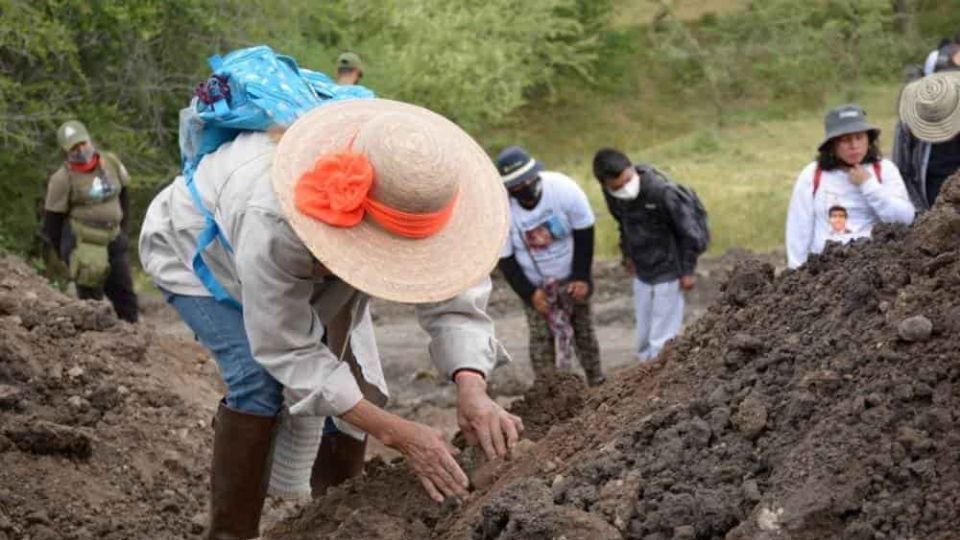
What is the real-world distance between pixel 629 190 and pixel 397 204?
480 cm

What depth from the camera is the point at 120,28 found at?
1577cm

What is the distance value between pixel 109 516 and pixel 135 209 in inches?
475

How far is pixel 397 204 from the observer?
4.43 metres

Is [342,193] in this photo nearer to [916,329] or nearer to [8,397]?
[916,329]

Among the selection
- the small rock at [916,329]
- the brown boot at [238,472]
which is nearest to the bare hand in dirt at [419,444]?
the brown boot at [238,472]

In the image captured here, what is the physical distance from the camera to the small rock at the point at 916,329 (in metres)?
3.83

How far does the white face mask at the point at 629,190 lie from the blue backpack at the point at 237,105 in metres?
4.06

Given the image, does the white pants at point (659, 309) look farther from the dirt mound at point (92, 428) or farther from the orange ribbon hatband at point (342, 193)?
Result: the orange ribbon hatband at point (342, 193)

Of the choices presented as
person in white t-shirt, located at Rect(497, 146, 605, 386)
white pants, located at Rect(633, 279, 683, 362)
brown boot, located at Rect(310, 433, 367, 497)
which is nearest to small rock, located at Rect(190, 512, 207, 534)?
brown boot, located at Rect(310, 433, 367, 497)

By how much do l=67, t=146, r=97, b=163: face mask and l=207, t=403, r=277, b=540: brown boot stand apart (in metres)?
6.08

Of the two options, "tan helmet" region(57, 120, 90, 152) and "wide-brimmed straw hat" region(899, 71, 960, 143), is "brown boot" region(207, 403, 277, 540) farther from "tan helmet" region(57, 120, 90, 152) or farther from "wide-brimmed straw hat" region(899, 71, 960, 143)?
"tan helmet" region(57, 120, 90, 152)

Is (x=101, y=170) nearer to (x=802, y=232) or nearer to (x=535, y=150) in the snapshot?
(x=802, y=232)

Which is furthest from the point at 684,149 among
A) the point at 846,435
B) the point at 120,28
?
the point at 846,435

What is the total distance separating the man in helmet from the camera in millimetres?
11016
